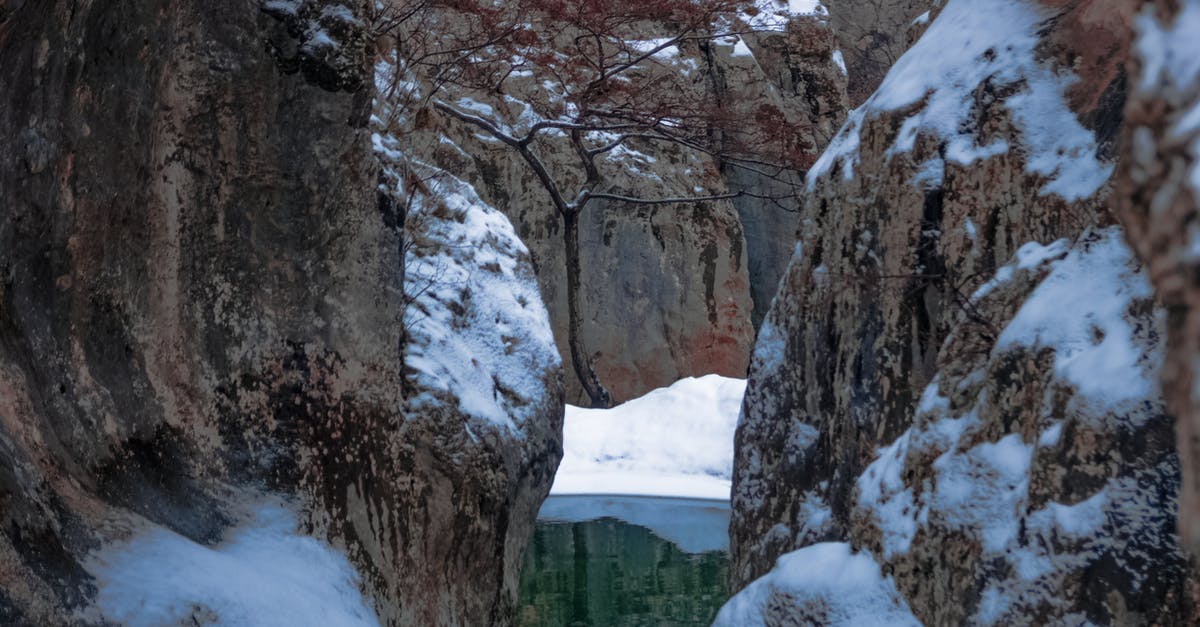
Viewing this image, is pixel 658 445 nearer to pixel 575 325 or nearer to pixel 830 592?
pixel 575 325

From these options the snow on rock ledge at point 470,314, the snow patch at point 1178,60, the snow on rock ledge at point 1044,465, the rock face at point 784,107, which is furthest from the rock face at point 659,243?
the snow patch at point 1178,60

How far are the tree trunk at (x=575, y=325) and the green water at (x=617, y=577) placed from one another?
120 inches

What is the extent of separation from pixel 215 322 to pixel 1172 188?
3.85 meters

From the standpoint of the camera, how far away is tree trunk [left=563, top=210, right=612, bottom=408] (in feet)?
39.8

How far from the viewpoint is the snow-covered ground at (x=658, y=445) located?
388 inches

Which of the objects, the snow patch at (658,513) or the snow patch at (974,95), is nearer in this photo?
the snow patch at (974,95)

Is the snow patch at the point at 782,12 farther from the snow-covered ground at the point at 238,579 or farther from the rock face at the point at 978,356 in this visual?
the snow-covered ground at the point at 238,579

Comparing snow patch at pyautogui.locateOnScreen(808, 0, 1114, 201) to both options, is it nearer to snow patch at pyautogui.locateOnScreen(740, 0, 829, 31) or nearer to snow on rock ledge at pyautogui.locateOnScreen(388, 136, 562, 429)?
snow on rock ledge at pyautogui.locateOnScreen(388, 136, 562, 429)

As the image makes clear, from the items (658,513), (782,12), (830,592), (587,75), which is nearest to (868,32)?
(782,12)

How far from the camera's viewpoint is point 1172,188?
0.69 metres

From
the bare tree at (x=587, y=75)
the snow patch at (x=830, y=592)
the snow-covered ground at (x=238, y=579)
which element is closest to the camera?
the snow-covered ground at (x=238, y=579)

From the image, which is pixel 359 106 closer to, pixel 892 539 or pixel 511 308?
pixel 511 308

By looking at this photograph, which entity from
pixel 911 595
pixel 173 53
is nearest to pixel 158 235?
pixel 173 53

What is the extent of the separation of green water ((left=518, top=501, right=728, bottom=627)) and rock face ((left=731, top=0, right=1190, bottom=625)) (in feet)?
6.32
